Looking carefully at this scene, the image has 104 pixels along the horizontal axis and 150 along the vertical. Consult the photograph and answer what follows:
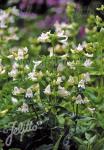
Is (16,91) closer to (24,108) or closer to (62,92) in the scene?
(24,108)

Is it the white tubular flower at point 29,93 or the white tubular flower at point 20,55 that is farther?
the white tubular flower at point 20,55

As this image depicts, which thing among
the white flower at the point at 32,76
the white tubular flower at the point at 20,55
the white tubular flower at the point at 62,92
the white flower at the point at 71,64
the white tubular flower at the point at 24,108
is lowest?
the white tubular flower at the point at 24,108

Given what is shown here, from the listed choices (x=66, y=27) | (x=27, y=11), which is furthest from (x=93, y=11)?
(x=27, y=11)

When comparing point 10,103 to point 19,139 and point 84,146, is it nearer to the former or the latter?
point 19,139

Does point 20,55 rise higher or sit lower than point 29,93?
higher

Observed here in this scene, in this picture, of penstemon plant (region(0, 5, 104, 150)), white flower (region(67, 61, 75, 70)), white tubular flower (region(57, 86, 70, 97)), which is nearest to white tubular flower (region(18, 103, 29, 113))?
penstemon plant (region(0, 5, 104, 150))

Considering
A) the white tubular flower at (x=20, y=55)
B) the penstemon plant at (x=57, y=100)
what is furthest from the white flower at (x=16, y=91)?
the white tubular flower at (x=20, y=55)

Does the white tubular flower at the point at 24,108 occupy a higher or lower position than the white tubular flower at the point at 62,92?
lower

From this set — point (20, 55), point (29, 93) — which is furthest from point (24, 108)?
point (20, 55)

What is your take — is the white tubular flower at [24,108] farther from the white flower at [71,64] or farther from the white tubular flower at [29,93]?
the white flower at [71,64]

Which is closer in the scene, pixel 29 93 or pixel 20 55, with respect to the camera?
pixel 29 93

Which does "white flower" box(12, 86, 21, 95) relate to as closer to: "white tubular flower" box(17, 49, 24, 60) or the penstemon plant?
the penstemon plant
